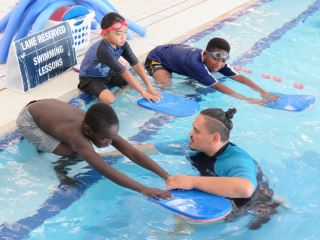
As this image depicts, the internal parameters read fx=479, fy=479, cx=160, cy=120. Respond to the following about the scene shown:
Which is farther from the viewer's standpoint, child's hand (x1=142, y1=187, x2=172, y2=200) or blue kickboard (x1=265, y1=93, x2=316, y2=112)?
blue kickboard (x1=265, y1=93, x2=316, y2=112)

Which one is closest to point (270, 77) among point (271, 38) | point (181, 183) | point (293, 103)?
point (293, 103)

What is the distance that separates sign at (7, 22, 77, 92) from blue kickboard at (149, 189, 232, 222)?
6.93 feet

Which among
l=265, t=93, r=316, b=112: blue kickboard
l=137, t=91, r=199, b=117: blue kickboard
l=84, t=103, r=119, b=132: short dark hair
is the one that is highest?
l=84, t=103, r=119, b=132: short dark hair

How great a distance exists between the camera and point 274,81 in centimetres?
500

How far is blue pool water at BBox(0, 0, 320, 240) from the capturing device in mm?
2939

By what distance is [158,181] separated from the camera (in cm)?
332

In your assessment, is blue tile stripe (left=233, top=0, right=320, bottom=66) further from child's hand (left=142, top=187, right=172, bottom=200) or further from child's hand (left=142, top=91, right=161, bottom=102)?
child's hand (left=142, top=187, right=172, bottom=200)

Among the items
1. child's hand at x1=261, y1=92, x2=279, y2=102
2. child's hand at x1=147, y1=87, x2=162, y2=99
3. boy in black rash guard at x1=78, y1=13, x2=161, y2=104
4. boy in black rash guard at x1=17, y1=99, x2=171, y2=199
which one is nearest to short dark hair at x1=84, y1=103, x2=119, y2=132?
boy in black rash guard at x1=17, y1=99, x2=171, y2=199

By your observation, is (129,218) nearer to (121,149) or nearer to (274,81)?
(121,149)

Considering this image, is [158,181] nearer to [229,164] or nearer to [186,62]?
[229,164]

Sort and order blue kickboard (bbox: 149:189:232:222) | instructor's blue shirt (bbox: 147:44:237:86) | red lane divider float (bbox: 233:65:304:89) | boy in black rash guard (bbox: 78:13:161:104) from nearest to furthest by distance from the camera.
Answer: blue kickboard (bbox: 149:189:232:222), boy in black rash guard (bbox: 78:13:161:104), instructor's blue shirt (bbox: 147:44:237:86), red lane divider float (bbox: 233:65:304:89)

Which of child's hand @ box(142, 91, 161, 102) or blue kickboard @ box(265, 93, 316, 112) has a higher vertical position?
child's hand @ box(142, 91, 161, 102)

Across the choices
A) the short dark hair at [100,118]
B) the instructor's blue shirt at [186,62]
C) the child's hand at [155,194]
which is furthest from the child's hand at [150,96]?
the child's hand at [155,194]

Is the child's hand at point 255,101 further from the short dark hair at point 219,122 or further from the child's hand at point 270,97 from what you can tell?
the short dark hair at point 219,122
